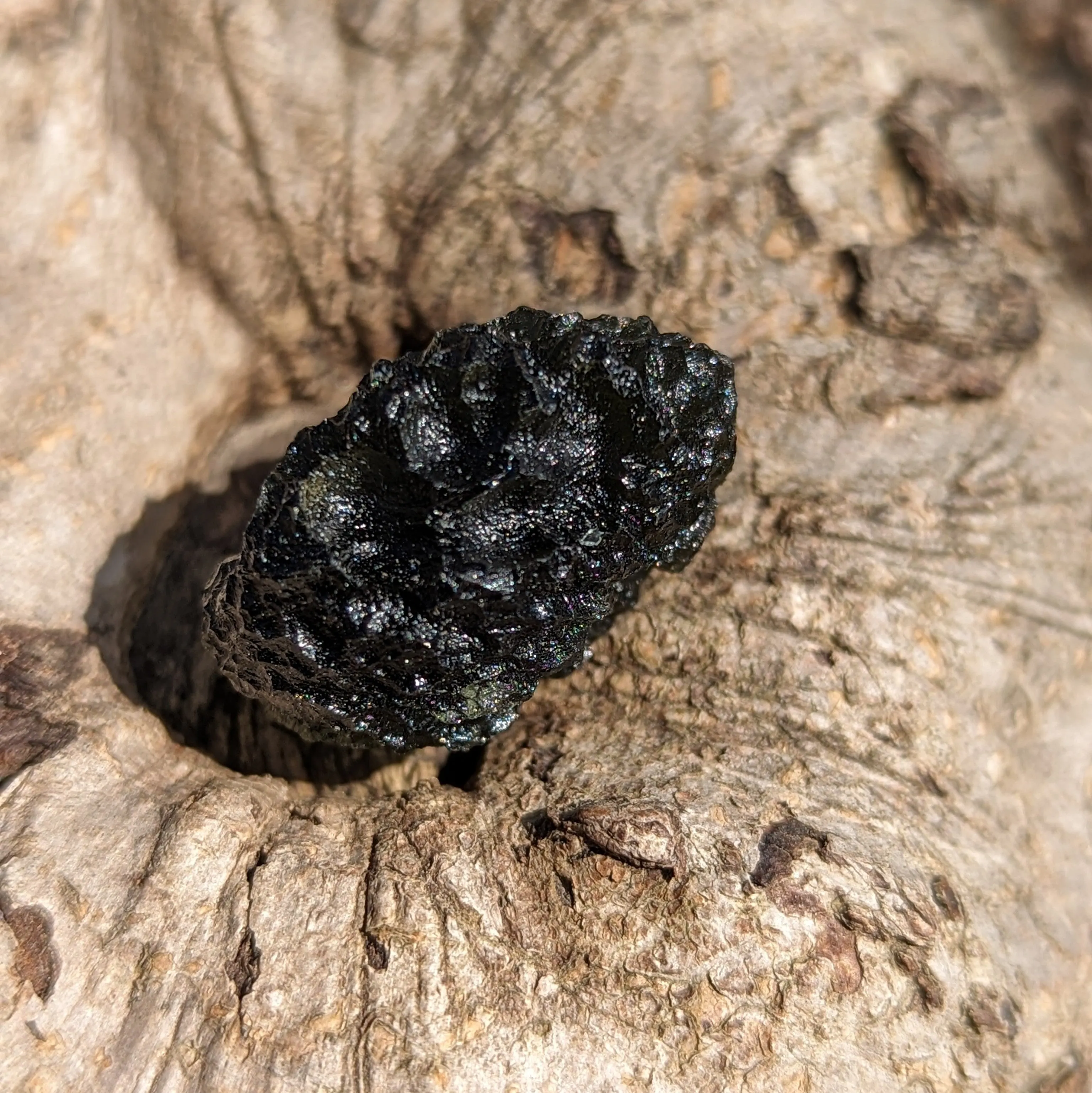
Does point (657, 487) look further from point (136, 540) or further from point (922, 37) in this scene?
point (922, 37)

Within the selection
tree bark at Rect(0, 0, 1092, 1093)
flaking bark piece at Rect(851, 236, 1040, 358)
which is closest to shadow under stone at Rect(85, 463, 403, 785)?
tree bark at Rect(0, 0, 1092, 1093)

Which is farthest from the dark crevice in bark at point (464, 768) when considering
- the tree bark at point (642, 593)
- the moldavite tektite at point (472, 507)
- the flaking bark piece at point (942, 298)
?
the flaking bark piece at point (942, 298)

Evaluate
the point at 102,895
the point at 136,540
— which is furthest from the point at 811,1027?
the point at 136,540

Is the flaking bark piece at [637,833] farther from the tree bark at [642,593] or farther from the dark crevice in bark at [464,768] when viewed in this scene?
the dark crevice in bark at [464,768]

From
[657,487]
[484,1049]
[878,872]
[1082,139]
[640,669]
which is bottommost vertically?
[484,1049]

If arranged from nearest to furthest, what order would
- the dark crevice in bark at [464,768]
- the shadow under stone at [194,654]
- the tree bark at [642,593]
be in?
the tree bark at [642,593], the dark crevice in bark at [464,768], the shadow under stone at [194,654]

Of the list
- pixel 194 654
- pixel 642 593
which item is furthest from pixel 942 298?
pixel 194 654
